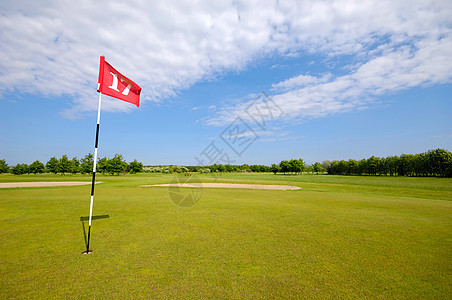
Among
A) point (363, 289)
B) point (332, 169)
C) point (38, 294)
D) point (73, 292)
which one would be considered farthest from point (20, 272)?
point (332, 169)

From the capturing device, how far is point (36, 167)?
102312 mm

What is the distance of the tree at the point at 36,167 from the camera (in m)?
102

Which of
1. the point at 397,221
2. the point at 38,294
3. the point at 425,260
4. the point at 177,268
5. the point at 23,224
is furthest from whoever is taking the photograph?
the point at 397,221

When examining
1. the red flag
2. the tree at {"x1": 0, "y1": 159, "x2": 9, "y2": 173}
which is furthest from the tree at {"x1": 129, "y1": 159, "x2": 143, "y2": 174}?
the red flag

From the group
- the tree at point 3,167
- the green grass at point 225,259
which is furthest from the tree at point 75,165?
the green grass at point 225,259

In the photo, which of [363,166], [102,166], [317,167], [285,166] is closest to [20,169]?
[102,166]

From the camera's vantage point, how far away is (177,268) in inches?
220

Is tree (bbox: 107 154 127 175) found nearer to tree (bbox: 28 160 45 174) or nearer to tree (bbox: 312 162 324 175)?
tree (bbox: 28 160 45 174)

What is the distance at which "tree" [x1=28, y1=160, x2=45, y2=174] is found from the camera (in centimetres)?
10231

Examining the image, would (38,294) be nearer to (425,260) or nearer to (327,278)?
(327,278)

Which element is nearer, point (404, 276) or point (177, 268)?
point (404, 276)

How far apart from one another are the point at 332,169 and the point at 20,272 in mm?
167475

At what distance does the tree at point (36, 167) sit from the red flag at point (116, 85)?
129 m

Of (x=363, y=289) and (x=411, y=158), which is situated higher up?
(x=411, y=158)
